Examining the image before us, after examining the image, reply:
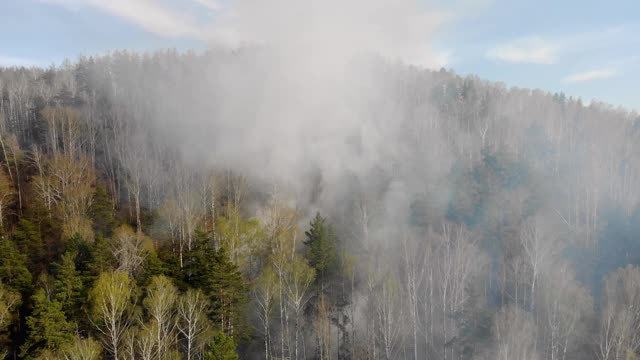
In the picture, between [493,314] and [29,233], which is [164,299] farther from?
[493,314]

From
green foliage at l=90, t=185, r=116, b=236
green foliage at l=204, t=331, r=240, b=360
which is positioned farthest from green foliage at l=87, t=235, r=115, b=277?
green foliage at l=204, t=331, r=240, b=360

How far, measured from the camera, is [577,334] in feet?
116

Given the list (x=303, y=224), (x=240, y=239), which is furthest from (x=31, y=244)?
(x=303, y=224)

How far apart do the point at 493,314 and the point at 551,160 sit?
40.0m

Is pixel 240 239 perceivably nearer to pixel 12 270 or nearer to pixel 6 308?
pixel 12 270

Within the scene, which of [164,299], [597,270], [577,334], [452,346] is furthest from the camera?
[597,270]

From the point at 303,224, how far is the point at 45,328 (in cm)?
2937

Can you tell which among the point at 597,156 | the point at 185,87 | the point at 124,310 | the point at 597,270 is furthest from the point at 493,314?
the point at 185,87

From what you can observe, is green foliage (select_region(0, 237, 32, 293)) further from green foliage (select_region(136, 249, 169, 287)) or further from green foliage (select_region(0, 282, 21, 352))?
green foliage (select_region(136, 249, 169, 287))

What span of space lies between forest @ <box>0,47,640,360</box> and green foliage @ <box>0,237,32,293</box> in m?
0.14

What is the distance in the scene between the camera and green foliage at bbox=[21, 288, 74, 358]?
2563 centimetres

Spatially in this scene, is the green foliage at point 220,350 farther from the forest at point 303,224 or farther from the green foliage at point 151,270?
the green foliage at point 151,270

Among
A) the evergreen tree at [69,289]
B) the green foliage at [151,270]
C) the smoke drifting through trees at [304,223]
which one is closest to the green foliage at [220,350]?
the smoke drifting through trees at [304,223]

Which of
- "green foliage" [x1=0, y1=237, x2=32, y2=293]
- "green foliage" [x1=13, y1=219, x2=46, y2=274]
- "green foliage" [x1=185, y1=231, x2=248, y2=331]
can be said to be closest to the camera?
"green foliage" [x1=0, y1=237, x2=32, y2=293]
